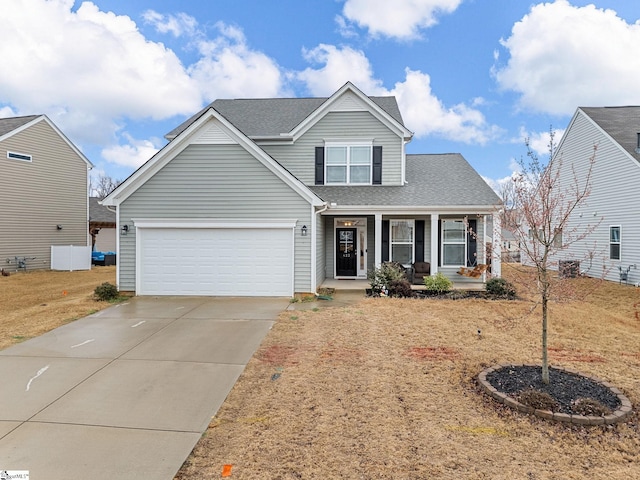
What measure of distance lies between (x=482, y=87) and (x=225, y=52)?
15.6 meters

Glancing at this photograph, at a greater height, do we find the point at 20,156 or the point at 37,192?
the point at 20,156

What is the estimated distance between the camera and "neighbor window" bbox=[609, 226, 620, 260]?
15.8 meters

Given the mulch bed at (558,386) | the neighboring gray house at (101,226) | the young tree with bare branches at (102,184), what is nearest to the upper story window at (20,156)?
the neighboring gray house at (101,226)

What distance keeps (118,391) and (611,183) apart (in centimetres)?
1965

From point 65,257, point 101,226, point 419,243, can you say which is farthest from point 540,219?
point 101,226

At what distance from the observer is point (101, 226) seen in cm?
2781

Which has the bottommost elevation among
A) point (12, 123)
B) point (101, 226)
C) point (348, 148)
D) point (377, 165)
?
point (101, 226)

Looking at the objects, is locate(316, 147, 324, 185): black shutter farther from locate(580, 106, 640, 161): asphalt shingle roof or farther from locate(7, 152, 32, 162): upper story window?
locate(7, 152, 32, 162): upper story window

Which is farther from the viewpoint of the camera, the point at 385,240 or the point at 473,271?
the point at 385,240

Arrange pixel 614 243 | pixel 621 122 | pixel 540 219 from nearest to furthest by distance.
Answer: pixel 540 219, pixel 614 243, pixel 621 122

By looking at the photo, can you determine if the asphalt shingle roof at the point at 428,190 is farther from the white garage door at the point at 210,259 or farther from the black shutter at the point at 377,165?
the white garage door at the point at 210,259

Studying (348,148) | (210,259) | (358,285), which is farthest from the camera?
(348,148)

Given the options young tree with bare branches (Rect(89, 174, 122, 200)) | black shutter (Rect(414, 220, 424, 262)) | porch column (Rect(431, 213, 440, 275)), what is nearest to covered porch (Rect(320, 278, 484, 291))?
porch column (Rect(431, 213, 440, 275))

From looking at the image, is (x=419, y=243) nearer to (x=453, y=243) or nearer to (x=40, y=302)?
(x=453, y=243)
